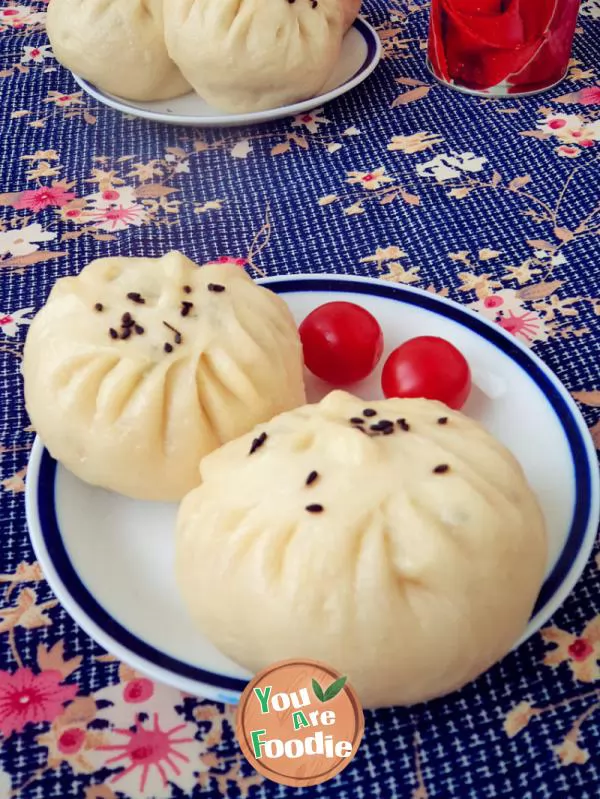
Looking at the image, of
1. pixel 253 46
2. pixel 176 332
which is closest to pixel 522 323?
pixel 176 332

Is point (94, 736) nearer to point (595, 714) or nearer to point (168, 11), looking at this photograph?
point (595, 714)

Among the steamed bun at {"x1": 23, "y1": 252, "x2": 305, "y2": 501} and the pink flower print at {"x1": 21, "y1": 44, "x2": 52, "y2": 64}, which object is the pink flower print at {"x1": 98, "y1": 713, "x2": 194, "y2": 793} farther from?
the pink flower print at {"x1": 21, "y1": 44, "x2": 52, "y2": 64}

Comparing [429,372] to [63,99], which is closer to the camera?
[429,372]

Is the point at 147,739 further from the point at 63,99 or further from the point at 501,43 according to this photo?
the point at 63,99

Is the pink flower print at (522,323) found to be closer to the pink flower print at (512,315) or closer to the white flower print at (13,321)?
the pink flower print at (512,315)

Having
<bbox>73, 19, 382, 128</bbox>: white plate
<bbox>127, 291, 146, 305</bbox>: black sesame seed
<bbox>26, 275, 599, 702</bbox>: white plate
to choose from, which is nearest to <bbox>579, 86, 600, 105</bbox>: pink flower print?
<bbox>73, 19, 382, 128</bbox>: white plate

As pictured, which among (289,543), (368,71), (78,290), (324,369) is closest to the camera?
(289,543)

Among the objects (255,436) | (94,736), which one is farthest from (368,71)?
(94,736)
